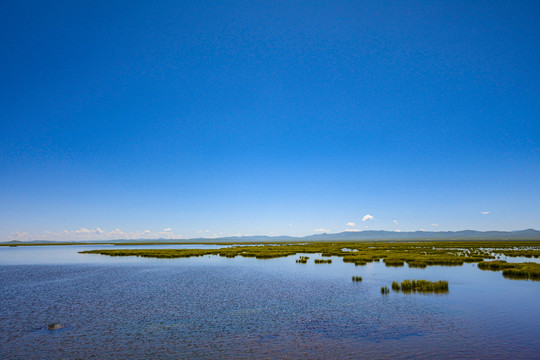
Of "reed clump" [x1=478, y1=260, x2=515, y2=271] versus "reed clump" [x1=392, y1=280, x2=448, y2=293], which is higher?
"reed clump" [x1=392, y1=280, x2=448, y2=293]

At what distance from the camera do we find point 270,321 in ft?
58.4

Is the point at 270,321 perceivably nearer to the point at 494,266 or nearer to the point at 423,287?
the point at 423,287

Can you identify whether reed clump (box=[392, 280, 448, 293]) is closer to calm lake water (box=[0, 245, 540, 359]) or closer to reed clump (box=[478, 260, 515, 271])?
calm lake water (box=[0, 245, 540, 359])

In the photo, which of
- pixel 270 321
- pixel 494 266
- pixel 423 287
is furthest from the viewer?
pixel 494 266

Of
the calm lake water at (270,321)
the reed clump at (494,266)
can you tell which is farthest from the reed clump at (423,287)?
the reed clump at (494,266)

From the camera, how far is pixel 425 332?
1574 cm

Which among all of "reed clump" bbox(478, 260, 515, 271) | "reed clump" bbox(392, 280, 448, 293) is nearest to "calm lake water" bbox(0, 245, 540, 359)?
"reed clump" bbox(392, 280, 448, 293)

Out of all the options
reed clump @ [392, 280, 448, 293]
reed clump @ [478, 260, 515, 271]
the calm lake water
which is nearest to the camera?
the calm lake water

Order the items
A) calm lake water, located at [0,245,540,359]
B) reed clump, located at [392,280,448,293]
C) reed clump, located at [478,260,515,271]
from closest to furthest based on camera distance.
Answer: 1. calm lake water, located at [0,245,540,359]
2. reed clump, located at [392,280,448,293]
3. reed clump, located at [478,260,515,271]

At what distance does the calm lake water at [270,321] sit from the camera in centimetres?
1355

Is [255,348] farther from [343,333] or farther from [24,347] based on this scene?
[24,347]

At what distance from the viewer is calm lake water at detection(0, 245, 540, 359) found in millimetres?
13547

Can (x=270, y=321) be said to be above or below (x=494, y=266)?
above

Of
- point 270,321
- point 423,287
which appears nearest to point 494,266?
point 423,287
